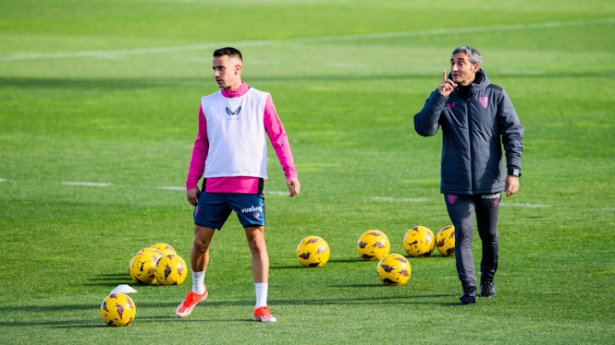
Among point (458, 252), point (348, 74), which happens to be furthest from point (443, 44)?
point (458, 252)

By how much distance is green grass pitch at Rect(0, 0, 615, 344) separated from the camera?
412 inches

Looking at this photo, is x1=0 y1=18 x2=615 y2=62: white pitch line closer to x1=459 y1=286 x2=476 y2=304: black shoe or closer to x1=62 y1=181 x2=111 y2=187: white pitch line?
x1=62 y1=181 x2=111 y2=187: white pitch line

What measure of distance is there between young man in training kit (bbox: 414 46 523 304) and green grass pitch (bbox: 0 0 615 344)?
0.72 meters

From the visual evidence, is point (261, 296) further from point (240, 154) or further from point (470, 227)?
point (470, 227)

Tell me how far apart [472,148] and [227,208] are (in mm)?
2174

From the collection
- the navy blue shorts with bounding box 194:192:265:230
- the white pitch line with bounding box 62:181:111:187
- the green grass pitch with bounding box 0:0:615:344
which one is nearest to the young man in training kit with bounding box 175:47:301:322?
the navy blue shorts with bounding box 194:192:265:230

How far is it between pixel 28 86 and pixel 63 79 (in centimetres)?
188

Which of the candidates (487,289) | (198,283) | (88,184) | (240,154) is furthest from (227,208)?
(88,184)

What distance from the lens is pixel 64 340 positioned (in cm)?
971

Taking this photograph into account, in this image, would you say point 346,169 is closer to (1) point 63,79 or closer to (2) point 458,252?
(2) point 458,252

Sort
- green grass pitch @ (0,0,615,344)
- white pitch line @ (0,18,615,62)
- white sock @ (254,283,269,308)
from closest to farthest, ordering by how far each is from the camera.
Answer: white sock @ (254,283,269,308) < green grass pitch @ (0,0,615,344) < white pitch line @ (0,18,615,62)

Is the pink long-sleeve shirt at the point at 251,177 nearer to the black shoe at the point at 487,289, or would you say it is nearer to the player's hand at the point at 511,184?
the player's hand at the point at 511,184

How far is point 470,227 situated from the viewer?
1119 centimetres

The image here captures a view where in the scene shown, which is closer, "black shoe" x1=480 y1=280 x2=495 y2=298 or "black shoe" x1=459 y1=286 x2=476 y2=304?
"black shoe" x1=459 y1=286 x2=476 y2=304
